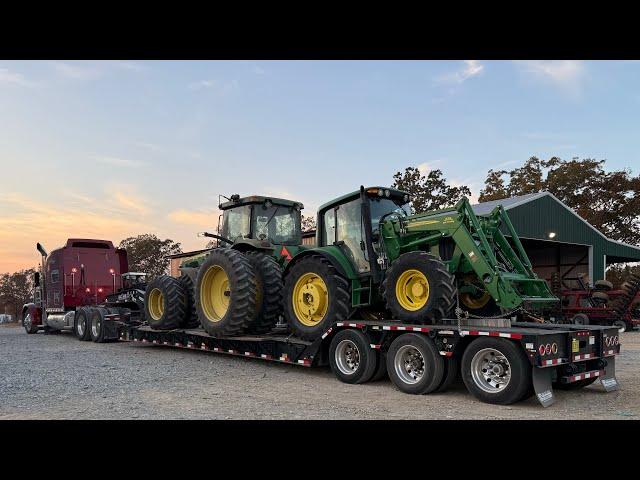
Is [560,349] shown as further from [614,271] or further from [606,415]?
[614,271]

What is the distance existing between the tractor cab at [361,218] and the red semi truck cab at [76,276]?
12.2m

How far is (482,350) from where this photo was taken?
7.57 m

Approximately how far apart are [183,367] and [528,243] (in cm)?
2228

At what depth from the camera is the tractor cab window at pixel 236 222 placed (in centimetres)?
1239

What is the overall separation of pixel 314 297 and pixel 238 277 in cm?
162

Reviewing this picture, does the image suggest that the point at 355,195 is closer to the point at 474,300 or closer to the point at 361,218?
the point at 361,218

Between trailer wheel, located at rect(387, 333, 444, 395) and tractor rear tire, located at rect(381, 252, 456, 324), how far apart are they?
0.35m

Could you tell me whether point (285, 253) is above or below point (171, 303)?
above

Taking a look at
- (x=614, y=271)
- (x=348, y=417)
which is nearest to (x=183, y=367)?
(x=348, y=417)

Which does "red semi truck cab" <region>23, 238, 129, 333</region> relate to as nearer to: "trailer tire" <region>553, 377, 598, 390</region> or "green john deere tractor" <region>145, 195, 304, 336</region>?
"green john deere tractor" <region>145, 195, 304, 336</region>

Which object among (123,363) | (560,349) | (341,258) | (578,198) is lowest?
(123,363)

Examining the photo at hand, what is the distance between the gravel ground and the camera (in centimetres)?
685

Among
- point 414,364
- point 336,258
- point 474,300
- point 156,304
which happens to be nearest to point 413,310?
Answer: point 414,364

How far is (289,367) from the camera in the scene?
1108 centimetres
